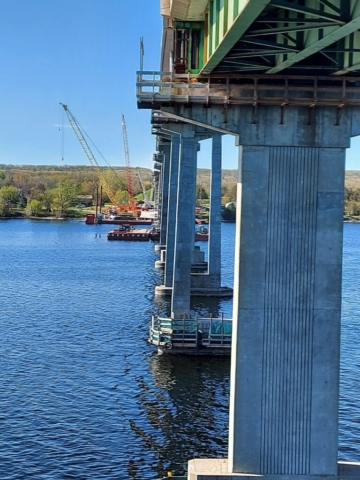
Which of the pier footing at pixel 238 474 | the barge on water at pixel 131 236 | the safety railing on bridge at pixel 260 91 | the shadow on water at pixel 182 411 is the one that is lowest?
the shadow on water at pixel 182 411

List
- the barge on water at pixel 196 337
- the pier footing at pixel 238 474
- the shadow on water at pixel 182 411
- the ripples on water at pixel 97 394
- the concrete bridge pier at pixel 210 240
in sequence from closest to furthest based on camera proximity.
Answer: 1. the pier footing at pixel 238 474
2. the ripples on water at pixel 97 394
3. the shadow on water at pixel 182 411
4. the barge on water at pixel 196 337
5. the concrete bridge pier at pixel 210 240

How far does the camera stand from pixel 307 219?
21031 millimetres

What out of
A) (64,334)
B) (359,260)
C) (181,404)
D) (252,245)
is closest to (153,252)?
(359,260)

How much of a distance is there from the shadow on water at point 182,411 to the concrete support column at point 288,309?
698 cm

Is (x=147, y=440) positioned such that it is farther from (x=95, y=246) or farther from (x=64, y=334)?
(x=95, y=246)

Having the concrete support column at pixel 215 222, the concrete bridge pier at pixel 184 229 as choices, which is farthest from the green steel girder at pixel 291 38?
the concrete support column at pixel 215 222

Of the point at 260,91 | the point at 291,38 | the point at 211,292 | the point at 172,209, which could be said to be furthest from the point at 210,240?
the point at 291,38

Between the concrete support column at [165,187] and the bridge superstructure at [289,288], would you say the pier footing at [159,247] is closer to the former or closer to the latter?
the concrete support column at [165,187]

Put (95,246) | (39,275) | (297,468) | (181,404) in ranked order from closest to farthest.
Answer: (297,468) → (181,404) → (39,275) → (95,246)

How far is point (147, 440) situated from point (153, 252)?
3698 inches

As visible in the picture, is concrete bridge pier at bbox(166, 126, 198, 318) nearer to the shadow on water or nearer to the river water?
the river water

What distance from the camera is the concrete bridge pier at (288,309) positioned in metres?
21.0

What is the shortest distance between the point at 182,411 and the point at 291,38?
20.7m

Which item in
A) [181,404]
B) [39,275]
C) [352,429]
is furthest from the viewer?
[39,275]
